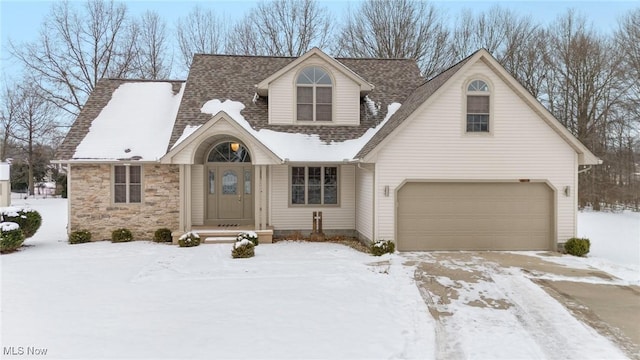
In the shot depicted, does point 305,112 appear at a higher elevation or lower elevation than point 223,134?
higher

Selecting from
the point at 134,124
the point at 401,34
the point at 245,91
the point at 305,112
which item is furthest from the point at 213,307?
the point at 401,34

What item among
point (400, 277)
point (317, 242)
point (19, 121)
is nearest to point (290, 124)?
point (317, 242)

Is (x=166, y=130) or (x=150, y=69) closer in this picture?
(x=166, y=130)

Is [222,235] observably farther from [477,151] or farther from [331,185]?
[477,151]

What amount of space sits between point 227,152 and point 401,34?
1906 centimetres

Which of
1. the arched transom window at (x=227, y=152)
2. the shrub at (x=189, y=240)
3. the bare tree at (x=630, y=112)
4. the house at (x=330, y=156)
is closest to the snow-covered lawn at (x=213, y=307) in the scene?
the shrub at (x=189, y=240)

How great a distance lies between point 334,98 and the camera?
45.6 ft

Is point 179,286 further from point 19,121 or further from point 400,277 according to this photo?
point 19,121

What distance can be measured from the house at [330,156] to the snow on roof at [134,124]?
67 mm

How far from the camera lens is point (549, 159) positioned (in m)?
11.3

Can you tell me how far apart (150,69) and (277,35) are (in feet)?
34.2

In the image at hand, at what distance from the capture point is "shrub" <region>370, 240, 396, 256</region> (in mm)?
10648

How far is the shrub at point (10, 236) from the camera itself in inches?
A: 436

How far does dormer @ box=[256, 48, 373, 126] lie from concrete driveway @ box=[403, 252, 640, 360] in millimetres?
6043
